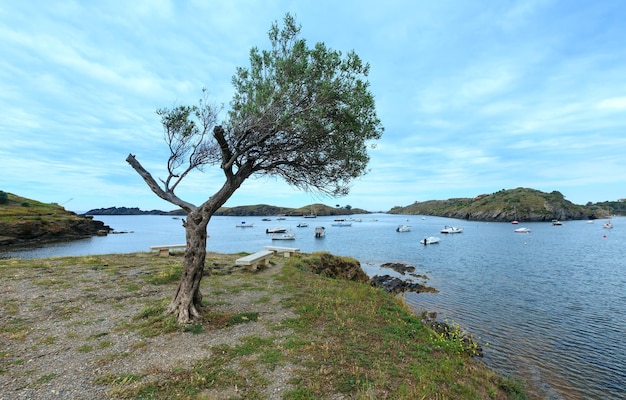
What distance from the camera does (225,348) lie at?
27.4 feet

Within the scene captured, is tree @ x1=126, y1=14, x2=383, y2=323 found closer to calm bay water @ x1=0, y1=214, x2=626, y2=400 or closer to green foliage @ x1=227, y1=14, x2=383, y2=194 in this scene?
green foliage @ x1=227, y1=14, x2=383, y2=194

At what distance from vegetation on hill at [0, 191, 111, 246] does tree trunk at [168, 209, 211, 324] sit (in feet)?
249

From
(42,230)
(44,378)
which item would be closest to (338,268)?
(44,378)

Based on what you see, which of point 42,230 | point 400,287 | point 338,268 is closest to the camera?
point 338,268

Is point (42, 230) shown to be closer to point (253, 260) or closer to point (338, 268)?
point (253, 260)

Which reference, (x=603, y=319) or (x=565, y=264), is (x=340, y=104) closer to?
(x=603, y=319)

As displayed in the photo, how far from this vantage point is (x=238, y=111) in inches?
477

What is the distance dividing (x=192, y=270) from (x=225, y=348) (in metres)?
3.43

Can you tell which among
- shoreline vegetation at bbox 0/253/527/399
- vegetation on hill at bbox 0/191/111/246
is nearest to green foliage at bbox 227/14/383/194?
shoreline vegetation at bbox 0/253/527/399

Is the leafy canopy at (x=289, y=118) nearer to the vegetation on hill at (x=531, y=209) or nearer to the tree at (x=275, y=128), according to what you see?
the tree at (x=275, y=128)

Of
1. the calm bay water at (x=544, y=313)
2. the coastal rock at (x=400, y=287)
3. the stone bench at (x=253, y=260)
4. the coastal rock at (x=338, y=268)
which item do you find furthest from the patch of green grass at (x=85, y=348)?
the coastal rock at (x=400, y=287)

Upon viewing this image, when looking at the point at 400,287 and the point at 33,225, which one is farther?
the point at 33,225

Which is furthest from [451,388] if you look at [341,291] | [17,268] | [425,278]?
[425,278]

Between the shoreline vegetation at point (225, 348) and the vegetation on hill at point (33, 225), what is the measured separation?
225 ft
